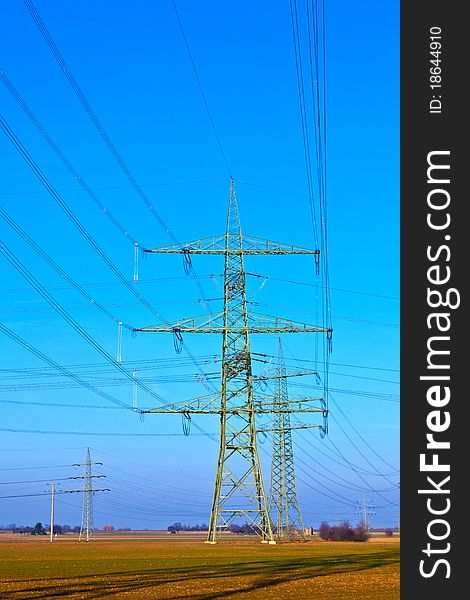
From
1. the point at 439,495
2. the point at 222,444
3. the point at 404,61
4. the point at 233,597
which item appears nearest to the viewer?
the point at 439,495

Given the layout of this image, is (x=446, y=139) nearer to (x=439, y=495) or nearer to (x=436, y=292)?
(x=436, y=292)

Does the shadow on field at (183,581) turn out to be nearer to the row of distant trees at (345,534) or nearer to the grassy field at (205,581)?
the grassy field at (205,581)

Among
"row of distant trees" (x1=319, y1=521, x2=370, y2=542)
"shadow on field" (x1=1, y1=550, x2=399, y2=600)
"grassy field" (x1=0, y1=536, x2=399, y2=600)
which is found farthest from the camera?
"row of distant trees" (x1=319, y1=521, x2=370, y2=542)

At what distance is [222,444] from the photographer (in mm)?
74750

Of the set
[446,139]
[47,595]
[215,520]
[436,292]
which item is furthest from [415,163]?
[215,520]

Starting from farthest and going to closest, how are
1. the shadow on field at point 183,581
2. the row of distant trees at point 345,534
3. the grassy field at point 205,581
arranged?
the row of distant trees at point 345,534
the shadow on field at point 183,581
the grassy field at point 205,581

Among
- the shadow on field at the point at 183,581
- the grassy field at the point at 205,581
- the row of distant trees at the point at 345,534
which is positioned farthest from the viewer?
the row of distant trees at the point at 345,534

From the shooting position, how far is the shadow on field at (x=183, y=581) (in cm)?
3186

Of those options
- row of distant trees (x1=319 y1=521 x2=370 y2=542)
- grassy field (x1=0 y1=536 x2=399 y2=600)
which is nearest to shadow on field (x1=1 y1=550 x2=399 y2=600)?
grassy field (x1=0 y1=536 x2=399 y2=600)

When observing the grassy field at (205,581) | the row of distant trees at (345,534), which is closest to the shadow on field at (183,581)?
the grassy field at (205,581)

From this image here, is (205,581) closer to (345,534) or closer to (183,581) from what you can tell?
(183,581)

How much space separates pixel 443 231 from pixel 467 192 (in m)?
0.81

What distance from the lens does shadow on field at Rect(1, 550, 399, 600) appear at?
105 feet

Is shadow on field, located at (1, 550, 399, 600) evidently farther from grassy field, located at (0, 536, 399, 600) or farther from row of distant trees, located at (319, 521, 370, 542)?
row of distant trees, located at (319, 521, 370, 542)
